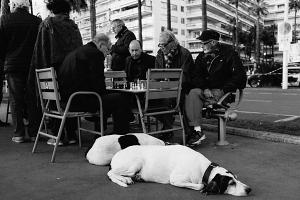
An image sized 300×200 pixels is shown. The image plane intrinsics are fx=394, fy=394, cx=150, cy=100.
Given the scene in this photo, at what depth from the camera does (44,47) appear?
5727 millimetres

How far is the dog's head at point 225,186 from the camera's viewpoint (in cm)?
343

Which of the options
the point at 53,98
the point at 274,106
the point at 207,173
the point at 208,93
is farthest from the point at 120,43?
the point at 274,106

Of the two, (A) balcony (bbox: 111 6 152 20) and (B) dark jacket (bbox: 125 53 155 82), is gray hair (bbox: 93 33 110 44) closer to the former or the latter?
(B) dark jacket (bbox: 125 53 155 82)

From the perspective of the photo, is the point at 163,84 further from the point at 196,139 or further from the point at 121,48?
the point at 121,48

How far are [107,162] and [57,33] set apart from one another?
2.24 meters

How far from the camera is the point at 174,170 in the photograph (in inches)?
148

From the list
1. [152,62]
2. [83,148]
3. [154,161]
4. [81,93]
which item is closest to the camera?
[154,161]

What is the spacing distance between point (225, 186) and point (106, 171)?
4.79ft

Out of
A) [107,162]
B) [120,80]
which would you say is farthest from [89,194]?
[120,80]

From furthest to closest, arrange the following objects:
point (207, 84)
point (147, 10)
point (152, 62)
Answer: point (147, 10), point (152, 62), point (207, 84)

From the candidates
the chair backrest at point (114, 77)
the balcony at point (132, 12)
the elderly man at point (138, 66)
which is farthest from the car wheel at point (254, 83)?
the balcony at point (132, 12)

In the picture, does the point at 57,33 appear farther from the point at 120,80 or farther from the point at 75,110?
the point at 120,80

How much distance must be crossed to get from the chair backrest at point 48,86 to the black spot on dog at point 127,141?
104cm

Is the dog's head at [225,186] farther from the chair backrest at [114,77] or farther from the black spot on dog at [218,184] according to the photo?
the chair backrest at [114,77]
